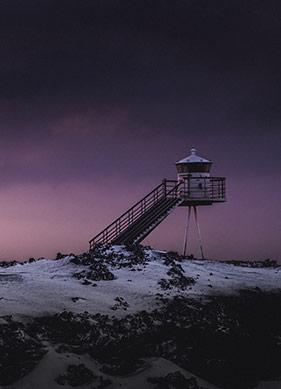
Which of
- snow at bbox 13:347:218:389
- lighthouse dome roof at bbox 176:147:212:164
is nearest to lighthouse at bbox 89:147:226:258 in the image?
lighthouse dome roof at bbox 176:147:212:164

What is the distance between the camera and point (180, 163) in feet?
112

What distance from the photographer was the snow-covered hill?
10.4 metres

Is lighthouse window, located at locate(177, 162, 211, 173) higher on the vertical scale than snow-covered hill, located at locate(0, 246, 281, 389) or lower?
higher

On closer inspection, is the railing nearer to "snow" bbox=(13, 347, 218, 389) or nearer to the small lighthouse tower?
the small lighthouse tower

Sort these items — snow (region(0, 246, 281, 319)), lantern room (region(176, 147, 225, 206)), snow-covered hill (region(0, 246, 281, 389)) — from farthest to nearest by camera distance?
lantern room (region(176, 147, 225, 206)) → snow (region(0, 246, 281, 319)) → snow-covered hill (region(0, 246, 281, 389))

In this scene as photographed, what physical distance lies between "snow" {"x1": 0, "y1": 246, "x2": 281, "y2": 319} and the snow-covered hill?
43mm

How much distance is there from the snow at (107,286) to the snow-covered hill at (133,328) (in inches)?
1.7

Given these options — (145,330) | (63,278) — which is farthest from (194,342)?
(63,278)

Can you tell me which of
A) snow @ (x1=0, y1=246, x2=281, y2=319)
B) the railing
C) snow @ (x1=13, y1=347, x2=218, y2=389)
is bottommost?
snow @ (x1=13, y1=347, x2=218, y2=389)

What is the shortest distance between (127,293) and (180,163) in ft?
61.0

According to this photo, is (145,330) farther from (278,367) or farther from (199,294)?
(199,294)

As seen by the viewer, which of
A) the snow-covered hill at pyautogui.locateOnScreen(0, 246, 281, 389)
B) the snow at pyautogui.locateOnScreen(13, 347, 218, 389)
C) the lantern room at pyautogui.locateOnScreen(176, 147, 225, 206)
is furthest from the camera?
the lantern room at pyautogui.locateOnScreen(176, 147, 225, 206)

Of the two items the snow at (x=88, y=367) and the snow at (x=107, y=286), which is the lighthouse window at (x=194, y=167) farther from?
the snow at (x=88, y=367)

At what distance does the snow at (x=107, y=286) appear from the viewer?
47.6 feet
